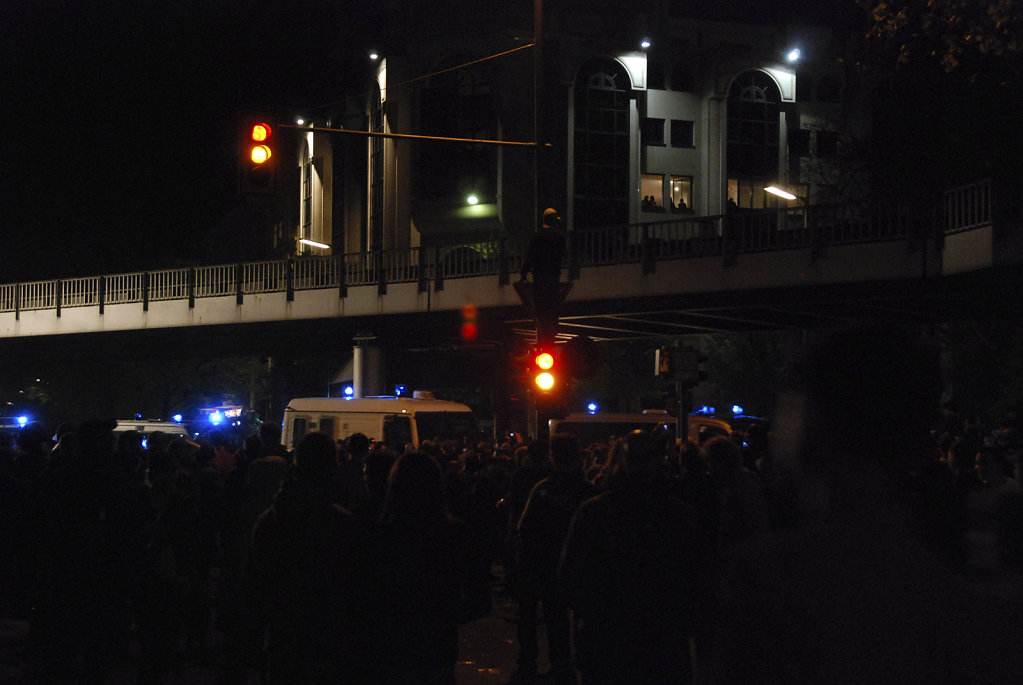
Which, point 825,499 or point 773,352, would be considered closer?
point 825,499

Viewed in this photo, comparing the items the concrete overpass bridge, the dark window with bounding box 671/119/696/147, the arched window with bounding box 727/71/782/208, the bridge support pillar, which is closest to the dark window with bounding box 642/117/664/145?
the dark window with bounding box 671/119/696/147

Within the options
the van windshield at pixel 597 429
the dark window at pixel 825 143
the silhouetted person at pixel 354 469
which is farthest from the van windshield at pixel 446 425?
the dark window at pixel 825 143

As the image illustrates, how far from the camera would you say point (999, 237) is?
66.0ft

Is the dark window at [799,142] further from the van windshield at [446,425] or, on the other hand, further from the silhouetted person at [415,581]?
the silhouetted person at [415,581]

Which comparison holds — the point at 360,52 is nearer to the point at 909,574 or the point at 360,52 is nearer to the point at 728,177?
the point at 728,177

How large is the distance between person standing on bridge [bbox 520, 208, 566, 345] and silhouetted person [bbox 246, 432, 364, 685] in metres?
7.27

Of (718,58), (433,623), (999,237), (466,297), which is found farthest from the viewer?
(718,58)

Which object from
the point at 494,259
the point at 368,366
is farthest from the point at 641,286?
the point at 368,366

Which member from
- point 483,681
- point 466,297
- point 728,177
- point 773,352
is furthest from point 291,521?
point 728,177

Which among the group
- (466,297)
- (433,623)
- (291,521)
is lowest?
(433,623)

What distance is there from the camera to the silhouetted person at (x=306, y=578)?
4.86m

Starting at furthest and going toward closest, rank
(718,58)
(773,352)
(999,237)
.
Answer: (718,58) < (773,352) < (999,237)

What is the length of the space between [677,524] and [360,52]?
181 feet

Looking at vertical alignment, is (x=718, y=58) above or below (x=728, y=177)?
above
